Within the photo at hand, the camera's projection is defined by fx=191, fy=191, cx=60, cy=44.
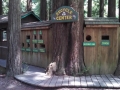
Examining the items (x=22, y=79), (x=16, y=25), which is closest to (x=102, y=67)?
(x=22, y=79)

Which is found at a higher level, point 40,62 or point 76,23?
point 76,23

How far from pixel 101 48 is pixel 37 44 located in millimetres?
3656

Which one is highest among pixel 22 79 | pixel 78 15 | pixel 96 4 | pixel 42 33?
pixel 96 4

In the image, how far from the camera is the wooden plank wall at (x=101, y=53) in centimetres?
782

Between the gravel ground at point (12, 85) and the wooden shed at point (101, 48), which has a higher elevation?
the wooden shed at point (101, 48)

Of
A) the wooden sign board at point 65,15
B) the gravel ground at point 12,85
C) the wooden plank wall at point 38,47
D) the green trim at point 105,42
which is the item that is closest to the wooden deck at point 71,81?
the gravel ground at point 12,85

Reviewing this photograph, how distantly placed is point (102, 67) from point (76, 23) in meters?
2.14

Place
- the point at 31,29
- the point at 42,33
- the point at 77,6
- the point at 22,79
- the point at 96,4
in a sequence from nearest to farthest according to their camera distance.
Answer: the point at 22,79 → the point at 77,6 → the point at 42,33 → the point at 31,29 → the point at 96,4

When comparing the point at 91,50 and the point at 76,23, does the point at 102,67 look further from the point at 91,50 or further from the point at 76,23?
the point at 76,23

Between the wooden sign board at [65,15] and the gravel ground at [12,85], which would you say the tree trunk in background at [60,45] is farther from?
the gravel ground at [12,85]

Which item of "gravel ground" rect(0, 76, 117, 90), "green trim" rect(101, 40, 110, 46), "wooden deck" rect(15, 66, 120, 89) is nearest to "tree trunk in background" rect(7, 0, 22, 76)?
"gravel ground" rect(0, 76, 117, 90)

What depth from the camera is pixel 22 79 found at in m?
7.10

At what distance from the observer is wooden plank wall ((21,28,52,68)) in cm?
935

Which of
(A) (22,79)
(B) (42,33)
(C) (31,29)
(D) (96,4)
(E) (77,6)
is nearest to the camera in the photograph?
(A) (22,79)
